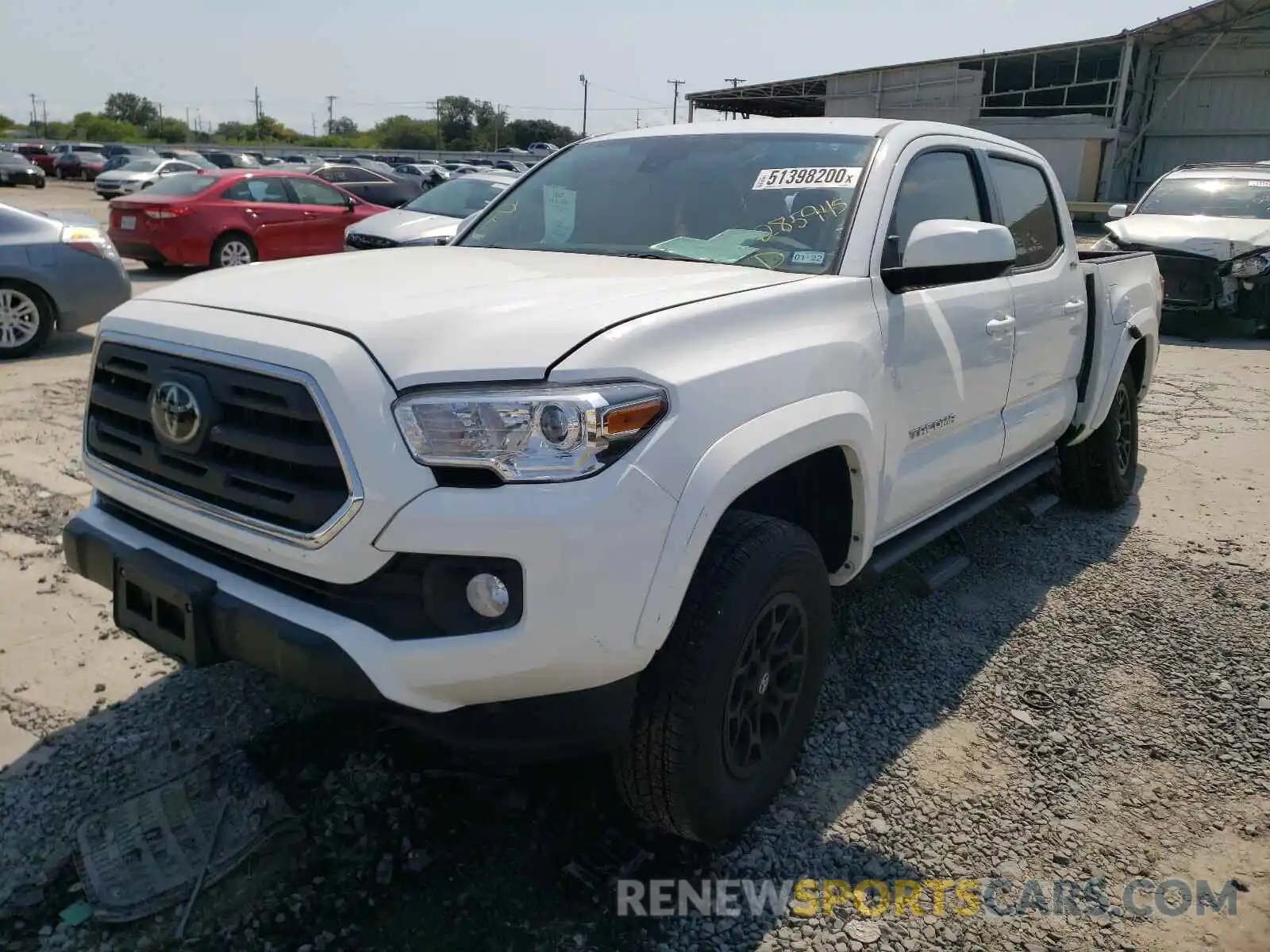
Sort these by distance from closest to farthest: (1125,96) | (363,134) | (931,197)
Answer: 1. (931,197)
2. (1125,96)
3. (363,134)

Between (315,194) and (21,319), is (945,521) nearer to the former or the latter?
(21,319)

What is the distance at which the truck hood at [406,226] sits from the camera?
9.59m

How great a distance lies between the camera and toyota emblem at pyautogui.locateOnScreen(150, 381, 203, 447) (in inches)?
89.6

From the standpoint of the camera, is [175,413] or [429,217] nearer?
[175,413]

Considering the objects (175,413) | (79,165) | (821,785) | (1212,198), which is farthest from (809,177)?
(79,165)

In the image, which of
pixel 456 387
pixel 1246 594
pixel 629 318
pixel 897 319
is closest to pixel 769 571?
pixel 629 318

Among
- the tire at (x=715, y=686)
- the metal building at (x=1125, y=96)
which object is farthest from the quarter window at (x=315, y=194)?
the metal building at (x=1125, y=96)

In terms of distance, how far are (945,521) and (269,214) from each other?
1177 centimetres

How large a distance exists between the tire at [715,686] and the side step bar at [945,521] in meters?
0.66

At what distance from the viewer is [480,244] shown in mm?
3676

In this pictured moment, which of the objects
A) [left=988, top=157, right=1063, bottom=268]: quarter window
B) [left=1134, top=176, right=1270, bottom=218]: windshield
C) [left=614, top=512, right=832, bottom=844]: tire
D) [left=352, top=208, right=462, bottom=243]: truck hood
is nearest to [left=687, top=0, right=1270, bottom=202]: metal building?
[left=1134, top=176, right=1270, bottom=218]: windshield

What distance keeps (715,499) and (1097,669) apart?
7.14ft

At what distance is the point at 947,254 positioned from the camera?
2900mm

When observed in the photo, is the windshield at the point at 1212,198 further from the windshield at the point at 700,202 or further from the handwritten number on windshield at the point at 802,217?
the handwritten number on windshield at the point at 802,217
